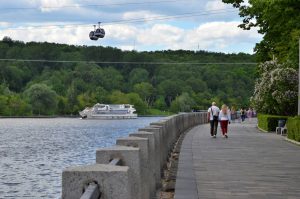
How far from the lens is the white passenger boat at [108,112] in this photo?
184m

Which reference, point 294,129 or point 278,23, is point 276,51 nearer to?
point 278,23

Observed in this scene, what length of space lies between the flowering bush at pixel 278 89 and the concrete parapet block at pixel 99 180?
37.9 metres

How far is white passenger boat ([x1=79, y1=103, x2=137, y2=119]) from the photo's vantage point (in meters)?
184

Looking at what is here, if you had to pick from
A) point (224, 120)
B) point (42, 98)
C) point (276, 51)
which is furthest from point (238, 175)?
point (42, 98)

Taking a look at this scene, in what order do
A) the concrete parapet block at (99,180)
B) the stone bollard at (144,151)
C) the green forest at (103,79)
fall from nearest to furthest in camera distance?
the concrete parapet block at (99,180), the stone bollard at (144,151), the green forest at (103,79)

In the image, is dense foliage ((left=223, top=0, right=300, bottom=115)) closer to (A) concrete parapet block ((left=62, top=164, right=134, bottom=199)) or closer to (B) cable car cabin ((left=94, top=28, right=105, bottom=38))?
(B) cable car cabin ((left=94, top=28, right=105, bottom=38))

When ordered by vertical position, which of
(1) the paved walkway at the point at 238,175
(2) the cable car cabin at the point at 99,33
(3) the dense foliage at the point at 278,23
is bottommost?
(1) the paved walkway at the point at 238,175

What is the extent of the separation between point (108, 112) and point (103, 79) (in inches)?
382

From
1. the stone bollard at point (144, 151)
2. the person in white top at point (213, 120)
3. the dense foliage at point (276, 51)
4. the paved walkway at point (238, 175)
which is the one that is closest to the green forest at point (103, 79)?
the dense foliage at point (276, 51)

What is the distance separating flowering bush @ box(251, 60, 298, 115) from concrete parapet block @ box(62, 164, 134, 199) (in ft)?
124

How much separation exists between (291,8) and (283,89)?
14.7 m

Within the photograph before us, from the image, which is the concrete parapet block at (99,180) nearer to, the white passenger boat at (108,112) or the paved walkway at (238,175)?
the paved walkway at (238,175)

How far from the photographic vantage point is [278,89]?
45219mm

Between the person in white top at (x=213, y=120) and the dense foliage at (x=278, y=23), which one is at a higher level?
the dense foliage at (x=278, y=23)
